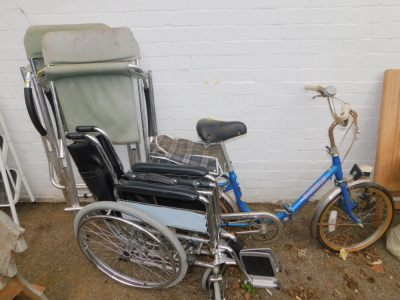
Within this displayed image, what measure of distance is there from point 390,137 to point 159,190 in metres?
1.74

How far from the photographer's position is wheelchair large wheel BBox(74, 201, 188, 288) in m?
1.42

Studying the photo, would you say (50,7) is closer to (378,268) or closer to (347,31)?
(347,31)

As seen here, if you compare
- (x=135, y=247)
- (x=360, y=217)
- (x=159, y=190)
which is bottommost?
(x=360, y=217)

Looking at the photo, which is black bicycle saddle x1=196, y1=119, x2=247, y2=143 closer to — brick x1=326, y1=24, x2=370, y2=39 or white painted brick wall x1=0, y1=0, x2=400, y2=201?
white painted brick wall x1=0, y1=0, x2=400, y2=201

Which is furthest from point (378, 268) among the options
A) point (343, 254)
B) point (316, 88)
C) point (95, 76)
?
point (95, 76)

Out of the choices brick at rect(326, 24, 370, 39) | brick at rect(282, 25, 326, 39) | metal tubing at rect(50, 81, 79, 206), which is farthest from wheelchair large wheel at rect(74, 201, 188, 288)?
brick at rect(326, 24, 370, 39)

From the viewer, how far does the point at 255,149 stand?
2.27 metres

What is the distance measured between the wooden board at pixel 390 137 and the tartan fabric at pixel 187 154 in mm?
1222

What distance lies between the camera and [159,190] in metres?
1.31

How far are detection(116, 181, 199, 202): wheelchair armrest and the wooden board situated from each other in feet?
5.12

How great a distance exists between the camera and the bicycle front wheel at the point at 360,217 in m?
1.89

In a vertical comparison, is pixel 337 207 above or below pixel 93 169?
below

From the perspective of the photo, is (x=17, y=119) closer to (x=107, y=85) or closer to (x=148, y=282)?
(x=107, y=85)

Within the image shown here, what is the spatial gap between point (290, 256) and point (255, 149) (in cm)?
85
